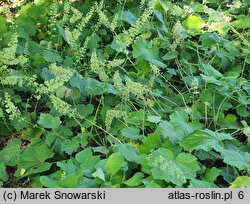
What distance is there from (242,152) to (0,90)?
5.26 feet

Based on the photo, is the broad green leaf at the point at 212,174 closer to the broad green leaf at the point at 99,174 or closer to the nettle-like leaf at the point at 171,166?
the nettle-like leaf at the point at 171,166

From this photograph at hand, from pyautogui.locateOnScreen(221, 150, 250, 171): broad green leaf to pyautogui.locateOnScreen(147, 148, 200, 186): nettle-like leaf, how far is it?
16 cm

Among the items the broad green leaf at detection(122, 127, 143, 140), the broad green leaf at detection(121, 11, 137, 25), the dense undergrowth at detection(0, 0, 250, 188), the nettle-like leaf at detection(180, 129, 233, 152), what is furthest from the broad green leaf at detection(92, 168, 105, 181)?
the broad green leaf at detection(121, 11, 137, 25)

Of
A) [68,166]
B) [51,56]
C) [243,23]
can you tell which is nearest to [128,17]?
[51,56]

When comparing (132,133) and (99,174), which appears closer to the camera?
(99,174)

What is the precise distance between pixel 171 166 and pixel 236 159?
1.28 ft

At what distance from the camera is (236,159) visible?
2.38m

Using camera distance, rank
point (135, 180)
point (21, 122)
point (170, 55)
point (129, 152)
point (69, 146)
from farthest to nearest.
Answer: point (170, 55) → point (21, 122) → point (69, 146) → point (129, 152) → point (135, 180)

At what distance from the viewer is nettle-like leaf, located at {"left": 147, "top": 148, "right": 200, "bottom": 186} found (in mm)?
2223

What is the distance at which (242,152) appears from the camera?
262cm

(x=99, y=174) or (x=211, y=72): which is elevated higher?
(x=211, y=72)

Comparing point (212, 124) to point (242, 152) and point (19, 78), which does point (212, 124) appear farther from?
point (19, 78)

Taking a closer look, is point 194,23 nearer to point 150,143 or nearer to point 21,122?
point 150,143

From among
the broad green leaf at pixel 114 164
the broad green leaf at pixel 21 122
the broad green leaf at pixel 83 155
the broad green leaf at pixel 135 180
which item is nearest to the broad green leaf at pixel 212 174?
the broad green leaf at pixel 135 180
